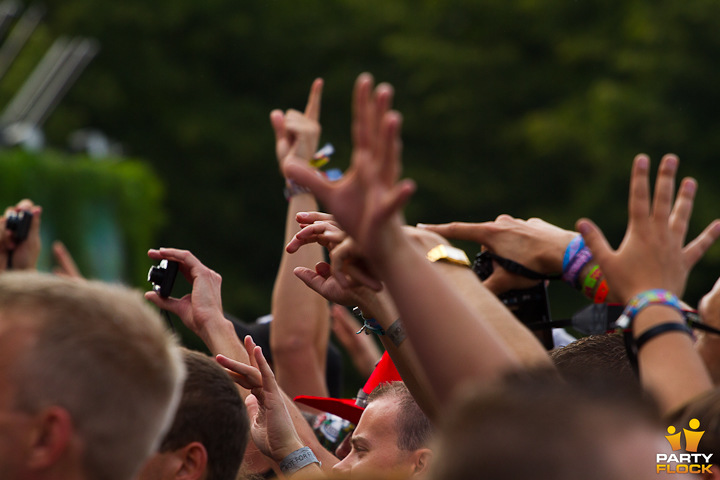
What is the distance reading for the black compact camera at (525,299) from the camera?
3408 millimetres

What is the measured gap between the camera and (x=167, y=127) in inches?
927

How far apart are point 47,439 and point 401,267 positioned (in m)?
0.67

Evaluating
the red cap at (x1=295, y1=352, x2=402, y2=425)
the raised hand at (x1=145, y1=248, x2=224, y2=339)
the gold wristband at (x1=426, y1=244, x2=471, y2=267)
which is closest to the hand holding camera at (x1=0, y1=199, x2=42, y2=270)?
the raised hand at (x1=145, y1=248, x2=224, y2=339)

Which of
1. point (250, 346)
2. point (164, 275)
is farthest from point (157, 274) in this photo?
point (250, 346)

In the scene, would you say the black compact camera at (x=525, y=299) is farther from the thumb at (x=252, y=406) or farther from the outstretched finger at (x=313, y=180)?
the outstretched finger at (x=313, y=180)

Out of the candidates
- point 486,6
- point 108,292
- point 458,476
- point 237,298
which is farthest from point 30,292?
point 486,6

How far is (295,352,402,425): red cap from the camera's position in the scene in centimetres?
354

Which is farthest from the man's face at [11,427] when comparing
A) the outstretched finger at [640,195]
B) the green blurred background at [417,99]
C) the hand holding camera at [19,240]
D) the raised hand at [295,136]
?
the green blurred background at [417,99]

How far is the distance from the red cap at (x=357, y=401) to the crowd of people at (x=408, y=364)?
260mm

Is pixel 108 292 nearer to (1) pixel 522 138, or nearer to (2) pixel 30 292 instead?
(2) pixel 30 292

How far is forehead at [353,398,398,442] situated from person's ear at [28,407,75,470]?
58.2 inches

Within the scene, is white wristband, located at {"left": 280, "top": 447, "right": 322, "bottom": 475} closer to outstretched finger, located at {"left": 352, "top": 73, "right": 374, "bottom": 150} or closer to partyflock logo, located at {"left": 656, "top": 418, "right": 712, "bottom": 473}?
partyflock logo, located at {"left": 656, "top": 418, "right": 712, "bottom": 473}

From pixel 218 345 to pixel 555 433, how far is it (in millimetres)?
1847

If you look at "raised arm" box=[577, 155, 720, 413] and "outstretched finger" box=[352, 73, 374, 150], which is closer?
"outstretched finger" box=[352, 73, 374, 150]
